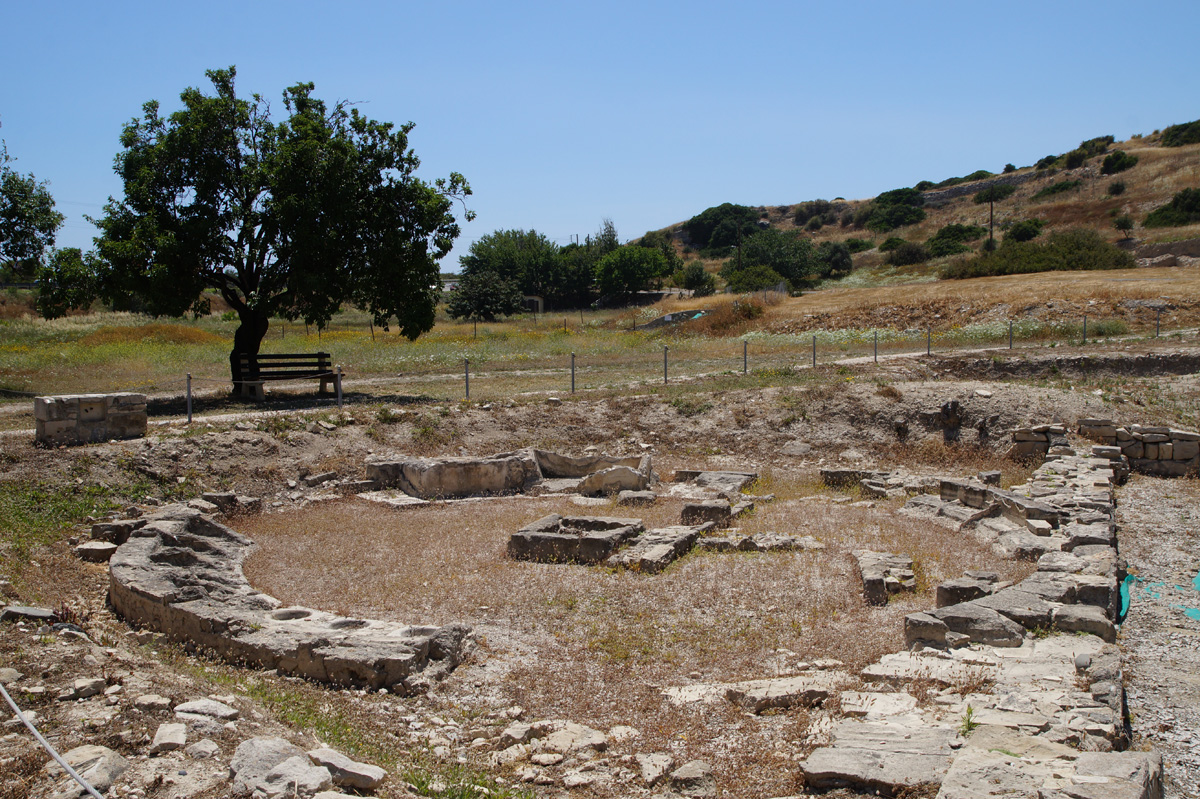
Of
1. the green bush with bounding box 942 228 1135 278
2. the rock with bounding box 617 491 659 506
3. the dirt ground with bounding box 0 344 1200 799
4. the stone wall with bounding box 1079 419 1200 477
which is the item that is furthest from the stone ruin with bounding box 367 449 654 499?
the green bush with bounding box 942 228 1135 278

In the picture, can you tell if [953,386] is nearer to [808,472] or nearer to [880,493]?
[808,472]

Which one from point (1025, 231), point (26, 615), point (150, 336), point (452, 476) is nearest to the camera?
point (26, 615)

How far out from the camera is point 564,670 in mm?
7727

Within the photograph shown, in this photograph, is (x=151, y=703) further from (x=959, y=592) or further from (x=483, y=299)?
(x=483, y=299)

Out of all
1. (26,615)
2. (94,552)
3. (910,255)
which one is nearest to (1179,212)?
(910,255)

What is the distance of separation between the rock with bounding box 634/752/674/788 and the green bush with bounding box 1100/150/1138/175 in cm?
9422

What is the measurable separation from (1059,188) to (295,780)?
96.8 meters

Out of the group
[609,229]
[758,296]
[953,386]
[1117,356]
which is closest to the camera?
[953,386]

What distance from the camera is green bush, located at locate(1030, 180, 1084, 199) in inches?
3344

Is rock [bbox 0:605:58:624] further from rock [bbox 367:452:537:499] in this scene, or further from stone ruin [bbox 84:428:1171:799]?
rock [bbox 367:452:537:499]

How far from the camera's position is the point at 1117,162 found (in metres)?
83.1

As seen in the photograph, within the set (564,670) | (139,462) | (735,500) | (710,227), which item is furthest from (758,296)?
(710,227)

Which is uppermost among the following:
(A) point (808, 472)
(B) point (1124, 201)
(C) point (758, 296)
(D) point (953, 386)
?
(B) point (1124, 201)

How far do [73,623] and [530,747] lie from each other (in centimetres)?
505
